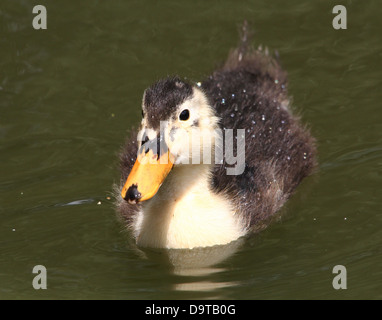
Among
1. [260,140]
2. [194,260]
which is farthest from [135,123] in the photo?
[194,260]

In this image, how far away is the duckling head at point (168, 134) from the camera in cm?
636

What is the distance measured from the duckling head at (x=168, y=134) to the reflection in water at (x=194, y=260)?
2.20 feet

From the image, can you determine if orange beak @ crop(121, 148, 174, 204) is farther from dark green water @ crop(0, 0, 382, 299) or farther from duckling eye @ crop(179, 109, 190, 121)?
dark green water @ crop(0, 0, 382, 299)

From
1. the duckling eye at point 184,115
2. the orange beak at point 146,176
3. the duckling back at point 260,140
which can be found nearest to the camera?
the orange beak at point 146,176

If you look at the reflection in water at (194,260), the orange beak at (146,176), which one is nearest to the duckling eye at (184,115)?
the orange beak at (146,176)

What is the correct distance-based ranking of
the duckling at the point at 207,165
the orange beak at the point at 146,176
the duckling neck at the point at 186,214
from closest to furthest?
the orange beak at the point at 146,176, the duckling at the point at 207,165, the duckling neck at the point at 186,214

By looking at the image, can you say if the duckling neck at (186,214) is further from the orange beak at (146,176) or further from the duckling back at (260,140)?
the orange beak at (146,176)

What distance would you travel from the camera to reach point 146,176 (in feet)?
20.9

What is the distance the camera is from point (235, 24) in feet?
33.5

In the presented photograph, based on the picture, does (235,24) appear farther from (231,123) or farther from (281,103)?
(231,123)

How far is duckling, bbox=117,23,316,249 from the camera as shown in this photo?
6.52m

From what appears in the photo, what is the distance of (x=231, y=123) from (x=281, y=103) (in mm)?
1042

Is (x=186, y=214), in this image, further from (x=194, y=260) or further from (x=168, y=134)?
(x=168, y=134)

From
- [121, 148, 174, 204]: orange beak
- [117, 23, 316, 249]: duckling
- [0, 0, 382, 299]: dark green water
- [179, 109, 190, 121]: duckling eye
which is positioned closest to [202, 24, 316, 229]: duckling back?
[117, 23, 316, 249]: duckling
